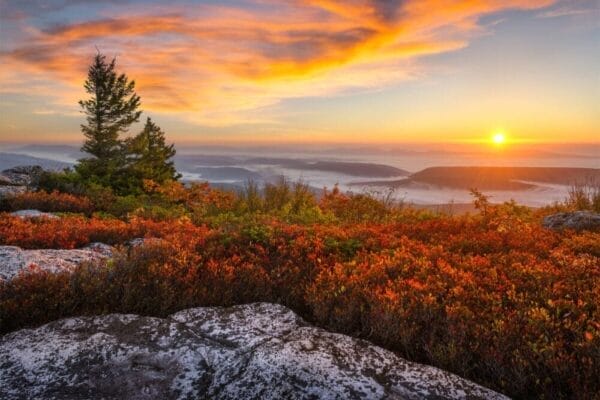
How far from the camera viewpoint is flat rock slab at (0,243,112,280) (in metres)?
5.46

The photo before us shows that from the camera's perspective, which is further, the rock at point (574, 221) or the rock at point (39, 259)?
the rock at point (574, 221)

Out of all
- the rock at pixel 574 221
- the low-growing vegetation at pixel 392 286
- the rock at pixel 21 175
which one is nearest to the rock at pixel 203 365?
the low-growing vegetation at pixel 392 286

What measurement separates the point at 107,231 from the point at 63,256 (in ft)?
6.54

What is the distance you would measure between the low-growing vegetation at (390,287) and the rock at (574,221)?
1017mm

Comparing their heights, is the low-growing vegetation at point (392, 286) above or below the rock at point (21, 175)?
below

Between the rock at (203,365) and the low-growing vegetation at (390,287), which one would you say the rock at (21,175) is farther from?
the rock at (203,365)

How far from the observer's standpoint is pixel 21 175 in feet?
72.6

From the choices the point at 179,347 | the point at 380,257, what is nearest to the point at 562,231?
the point at 380,257

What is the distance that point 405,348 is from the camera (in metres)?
4.19

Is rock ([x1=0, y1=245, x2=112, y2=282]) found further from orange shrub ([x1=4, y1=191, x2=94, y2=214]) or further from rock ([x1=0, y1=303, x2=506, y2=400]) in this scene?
orange shrub ([x1=4, y1=191, x2=94, y2=214])

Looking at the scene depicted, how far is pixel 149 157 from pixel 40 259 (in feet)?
63.1

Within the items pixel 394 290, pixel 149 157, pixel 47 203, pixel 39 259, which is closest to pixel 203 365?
pixel 394 290

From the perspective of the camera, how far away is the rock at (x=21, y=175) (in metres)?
18.8

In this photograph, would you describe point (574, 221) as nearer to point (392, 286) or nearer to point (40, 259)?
point (392, 286)
